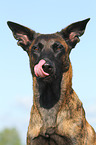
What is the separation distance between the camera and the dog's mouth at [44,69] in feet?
18.8

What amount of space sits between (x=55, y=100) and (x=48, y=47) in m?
1.28

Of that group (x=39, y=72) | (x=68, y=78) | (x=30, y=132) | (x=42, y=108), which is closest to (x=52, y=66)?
(x=39, y=72)

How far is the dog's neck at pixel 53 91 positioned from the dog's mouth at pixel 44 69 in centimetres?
47

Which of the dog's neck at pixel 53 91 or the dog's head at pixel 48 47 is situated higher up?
the dog's head at pixel 48 47

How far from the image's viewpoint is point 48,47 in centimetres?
628

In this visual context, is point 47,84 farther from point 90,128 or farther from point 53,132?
point 90,128

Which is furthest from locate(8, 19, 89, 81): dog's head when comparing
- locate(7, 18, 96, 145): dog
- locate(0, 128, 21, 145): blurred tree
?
locate(0, 128, 21, 145): blurred tree

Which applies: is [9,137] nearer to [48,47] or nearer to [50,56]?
[48,47]

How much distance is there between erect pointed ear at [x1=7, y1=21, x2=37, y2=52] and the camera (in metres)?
6.99

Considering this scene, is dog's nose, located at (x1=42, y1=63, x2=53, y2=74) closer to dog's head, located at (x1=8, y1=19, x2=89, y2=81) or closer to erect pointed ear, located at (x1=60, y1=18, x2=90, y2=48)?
dog's head, located at (x1=8, y1=19, x2=89, y2=81)

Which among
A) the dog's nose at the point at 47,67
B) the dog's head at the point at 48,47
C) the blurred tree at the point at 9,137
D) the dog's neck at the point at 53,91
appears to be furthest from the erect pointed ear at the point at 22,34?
the blurred tree at the point at 9,137

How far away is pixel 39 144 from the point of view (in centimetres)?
625

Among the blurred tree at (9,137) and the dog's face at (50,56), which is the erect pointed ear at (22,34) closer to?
the dog's face at (50,56)

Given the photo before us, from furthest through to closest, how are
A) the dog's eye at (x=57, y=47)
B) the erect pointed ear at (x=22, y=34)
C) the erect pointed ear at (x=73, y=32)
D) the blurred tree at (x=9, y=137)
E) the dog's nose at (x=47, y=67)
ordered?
1. the blurred tree at (x=9, y=137)
2. the erect pointed ear at (x=22, y=34)
3. the erect pointed ear at (x=73, y=32)
4. the dog's eye at (x=57, y=47)
5. the dog's nose at (x=47, y=67)
